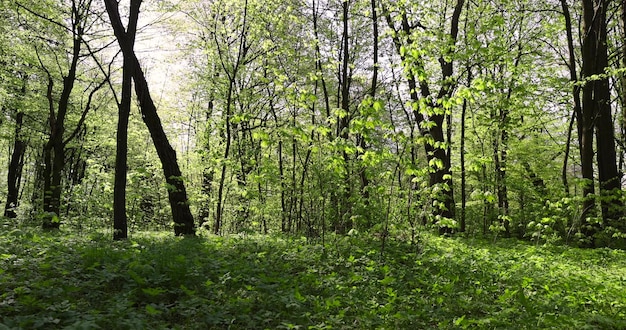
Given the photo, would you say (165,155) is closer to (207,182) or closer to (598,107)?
(207,182)

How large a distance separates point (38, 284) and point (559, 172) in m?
21.3

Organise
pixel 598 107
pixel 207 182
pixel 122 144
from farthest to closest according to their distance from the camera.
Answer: pixel 207 182, pixel 598 107, pixel 122 144

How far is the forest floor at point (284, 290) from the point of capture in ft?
12.8

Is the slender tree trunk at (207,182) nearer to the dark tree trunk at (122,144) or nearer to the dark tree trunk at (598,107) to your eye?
the dark tree trunk at (122,144)

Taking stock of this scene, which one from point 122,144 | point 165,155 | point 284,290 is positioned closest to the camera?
point 284,290

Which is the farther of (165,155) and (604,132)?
(604,132)

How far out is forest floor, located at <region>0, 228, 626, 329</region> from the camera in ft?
12.8

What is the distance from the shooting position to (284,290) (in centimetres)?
496

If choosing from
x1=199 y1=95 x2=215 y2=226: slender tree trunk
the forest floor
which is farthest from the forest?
x1=199 y1=95 x2=215 y2=226: slender tree trunk

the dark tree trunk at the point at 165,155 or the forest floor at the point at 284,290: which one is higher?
the dark tree trunk at the point at 165,155

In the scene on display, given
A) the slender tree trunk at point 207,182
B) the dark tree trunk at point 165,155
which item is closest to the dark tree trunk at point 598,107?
the dark tree trunk at point 165,155

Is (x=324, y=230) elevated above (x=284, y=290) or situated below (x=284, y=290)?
above

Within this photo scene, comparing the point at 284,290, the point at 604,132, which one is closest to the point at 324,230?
the point at 284,290

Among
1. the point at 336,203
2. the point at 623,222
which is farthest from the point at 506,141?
the point at 336,203
